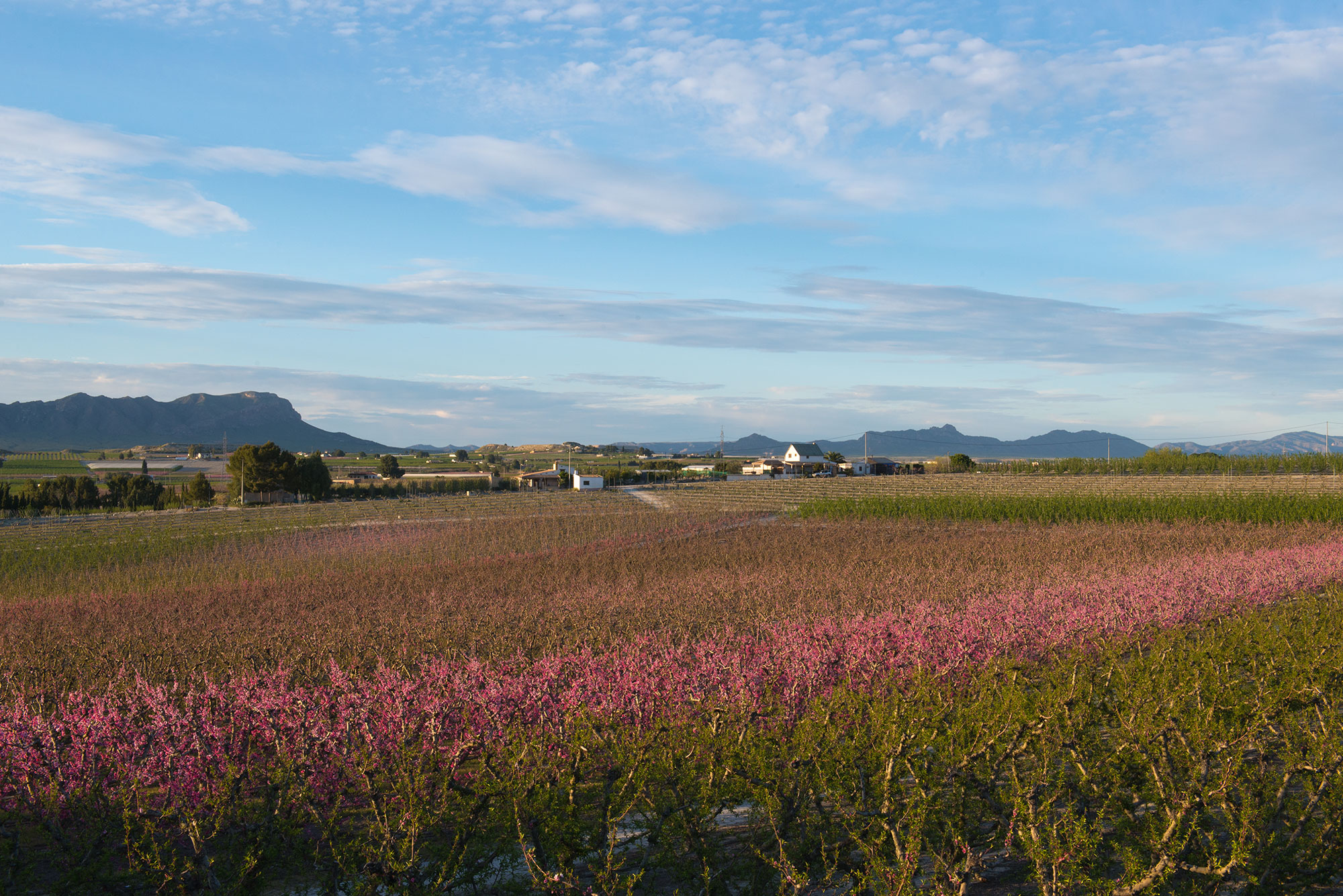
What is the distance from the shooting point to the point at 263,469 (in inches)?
2200

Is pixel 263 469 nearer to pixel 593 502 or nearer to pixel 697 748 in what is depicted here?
pixel 593 502

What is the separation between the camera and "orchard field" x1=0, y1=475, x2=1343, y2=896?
4109 millimetres

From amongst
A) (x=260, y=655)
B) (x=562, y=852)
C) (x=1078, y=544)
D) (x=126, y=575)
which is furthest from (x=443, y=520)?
(x=562, y=852)

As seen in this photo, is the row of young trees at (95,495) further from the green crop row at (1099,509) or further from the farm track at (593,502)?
the green crop row at (1099,509)

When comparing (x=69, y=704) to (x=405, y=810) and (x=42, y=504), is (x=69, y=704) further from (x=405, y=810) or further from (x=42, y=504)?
(x=42, y=504)

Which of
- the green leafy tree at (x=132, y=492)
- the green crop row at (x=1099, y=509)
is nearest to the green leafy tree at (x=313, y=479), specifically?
the green leafy tree at (x=132, y=492)

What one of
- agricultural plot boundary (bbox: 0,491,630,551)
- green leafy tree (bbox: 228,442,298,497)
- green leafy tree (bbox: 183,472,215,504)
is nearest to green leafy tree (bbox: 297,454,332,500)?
green leafy tree (bbox: 228,442,298,497)

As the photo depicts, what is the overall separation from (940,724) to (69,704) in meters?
5.64

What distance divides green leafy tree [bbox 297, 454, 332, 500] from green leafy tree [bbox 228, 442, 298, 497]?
51 centimetres

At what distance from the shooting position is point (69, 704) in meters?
5.59

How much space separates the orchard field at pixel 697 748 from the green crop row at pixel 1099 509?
1810 centimetres

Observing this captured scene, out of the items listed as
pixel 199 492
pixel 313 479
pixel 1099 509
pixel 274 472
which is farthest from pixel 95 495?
pixel 1099 509

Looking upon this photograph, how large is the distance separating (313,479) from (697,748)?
59.8 meters

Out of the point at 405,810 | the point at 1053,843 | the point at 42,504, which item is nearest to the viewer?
the point at 1053,843
